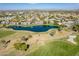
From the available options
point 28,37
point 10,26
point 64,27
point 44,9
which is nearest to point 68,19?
point 64,27

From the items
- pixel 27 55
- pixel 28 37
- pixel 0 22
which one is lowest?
pixel 27 55

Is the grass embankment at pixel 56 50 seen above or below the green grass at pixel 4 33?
below

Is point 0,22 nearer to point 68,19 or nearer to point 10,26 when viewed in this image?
point 10,26

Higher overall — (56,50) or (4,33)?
(4,33)

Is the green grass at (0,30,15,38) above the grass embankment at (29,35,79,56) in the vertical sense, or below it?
above

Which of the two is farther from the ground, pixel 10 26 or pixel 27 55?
pixel 10 26

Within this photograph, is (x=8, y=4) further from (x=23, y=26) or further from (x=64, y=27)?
(x=64, y=27)
